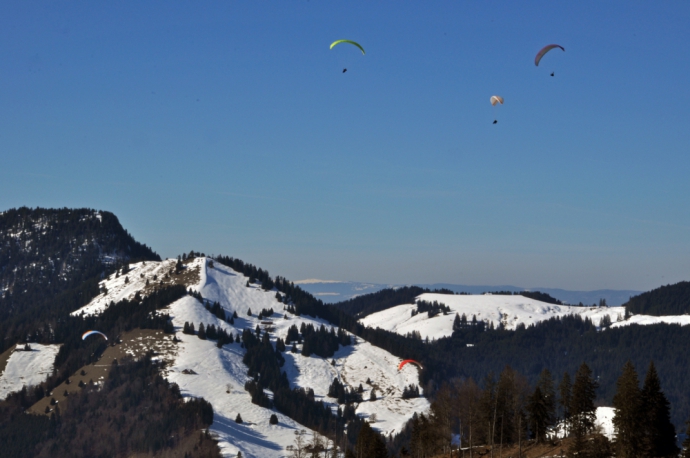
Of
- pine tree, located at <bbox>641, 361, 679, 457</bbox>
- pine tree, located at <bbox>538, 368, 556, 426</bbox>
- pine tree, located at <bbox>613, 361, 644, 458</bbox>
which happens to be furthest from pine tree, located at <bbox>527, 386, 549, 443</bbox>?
pine tree, located at <bbox>641, 361, 679, 457</bbox>

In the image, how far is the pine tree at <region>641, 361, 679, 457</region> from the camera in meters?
87.6

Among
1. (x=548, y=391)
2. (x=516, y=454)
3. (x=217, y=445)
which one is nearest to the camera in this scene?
(x=516, y=454)

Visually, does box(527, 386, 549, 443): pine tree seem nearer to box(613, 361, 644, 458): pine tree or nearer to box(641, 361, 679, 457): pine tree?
box(613, 361, 644, 458): pine tree

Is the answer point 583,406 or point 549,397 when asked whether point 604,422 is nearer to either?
point 549,397

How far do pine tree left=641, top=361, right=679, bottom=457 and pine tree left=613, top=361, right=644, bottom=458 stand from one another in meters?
0.80

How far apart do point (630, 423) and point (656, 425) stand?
351 cm

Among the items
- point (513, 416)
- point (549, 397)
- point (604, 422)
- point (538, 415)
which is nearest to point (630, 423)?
point (538, 415)

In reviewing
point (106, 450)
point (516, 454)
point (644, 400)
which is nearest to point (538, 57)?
point (644, 400)

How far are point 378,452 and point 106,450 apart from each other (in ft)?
360

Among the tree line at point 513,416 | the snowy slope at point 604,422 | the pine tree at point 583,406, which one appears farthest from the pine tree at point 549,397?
the pine tree at point 583,406

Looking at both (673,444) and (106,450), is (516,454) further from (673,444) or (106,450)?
(106,450)

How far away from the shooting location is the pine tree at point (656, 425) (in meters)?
87.6

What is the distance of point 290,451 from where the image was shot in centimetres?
19725

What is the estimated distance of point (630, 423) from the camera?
87188 millimetres
